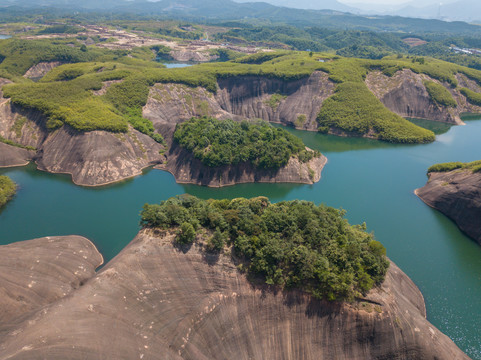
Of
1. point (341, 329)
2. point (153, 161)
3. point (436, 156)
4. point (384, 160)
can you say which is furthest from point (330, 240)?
point (436, 156)

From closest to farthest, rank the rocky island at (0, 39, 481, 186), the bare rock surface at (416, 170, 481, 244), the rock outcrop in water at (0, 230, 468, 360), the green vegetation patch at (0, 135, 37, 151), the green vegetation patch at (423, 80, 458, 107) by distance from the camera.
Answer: the rock outcrop in water at (0, 230, 468, 360) → the bare rock surface at (416, 170, 481, 244) → the rocky island at (0, 39, 481, 186) → the green vegetation patch at (0, 135, 37, 151) → the green vegetation patch at (423, 80, 458, 107)

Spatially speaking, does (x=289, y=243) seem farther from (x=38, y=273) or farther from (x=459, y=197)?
(x=459, y=197)

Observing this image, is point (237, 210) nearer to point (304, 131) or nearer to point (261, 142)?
point (261, 142)

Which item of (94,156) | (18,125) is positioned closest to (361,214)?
(94,156)

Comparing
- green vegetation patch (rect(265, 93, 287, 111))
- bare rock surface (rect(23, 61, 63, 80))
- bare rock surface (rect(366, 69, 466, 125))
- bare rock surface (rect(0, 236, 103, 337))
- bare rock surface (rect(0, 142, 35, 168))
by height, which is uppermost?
bare rock surface (rect(366, 69, 466, 125))

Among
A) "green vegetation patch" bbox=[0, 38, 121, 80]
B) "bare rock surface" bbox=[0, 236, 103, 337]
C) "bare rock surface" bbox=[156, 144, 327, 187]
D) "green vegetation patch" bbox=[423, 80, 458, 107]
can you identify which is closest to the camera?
"bare rock surface" bbox=[0, 236, 103, 337]

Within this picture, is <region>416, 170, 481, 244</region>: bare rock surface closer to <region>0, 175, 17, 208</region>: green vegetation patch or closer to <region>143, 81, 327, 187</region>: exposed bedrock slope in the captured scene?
<region>143, 81, 327, 187</region>: exposed bedrock slope

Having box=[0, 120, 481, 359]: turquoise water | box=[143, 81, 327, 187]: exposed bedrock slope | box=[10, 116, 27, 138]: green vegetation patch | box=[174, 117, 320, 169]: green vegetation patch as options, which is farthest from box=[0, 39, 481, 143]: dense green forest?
box=[174, 117, 320, 169]: green vegetation patch
